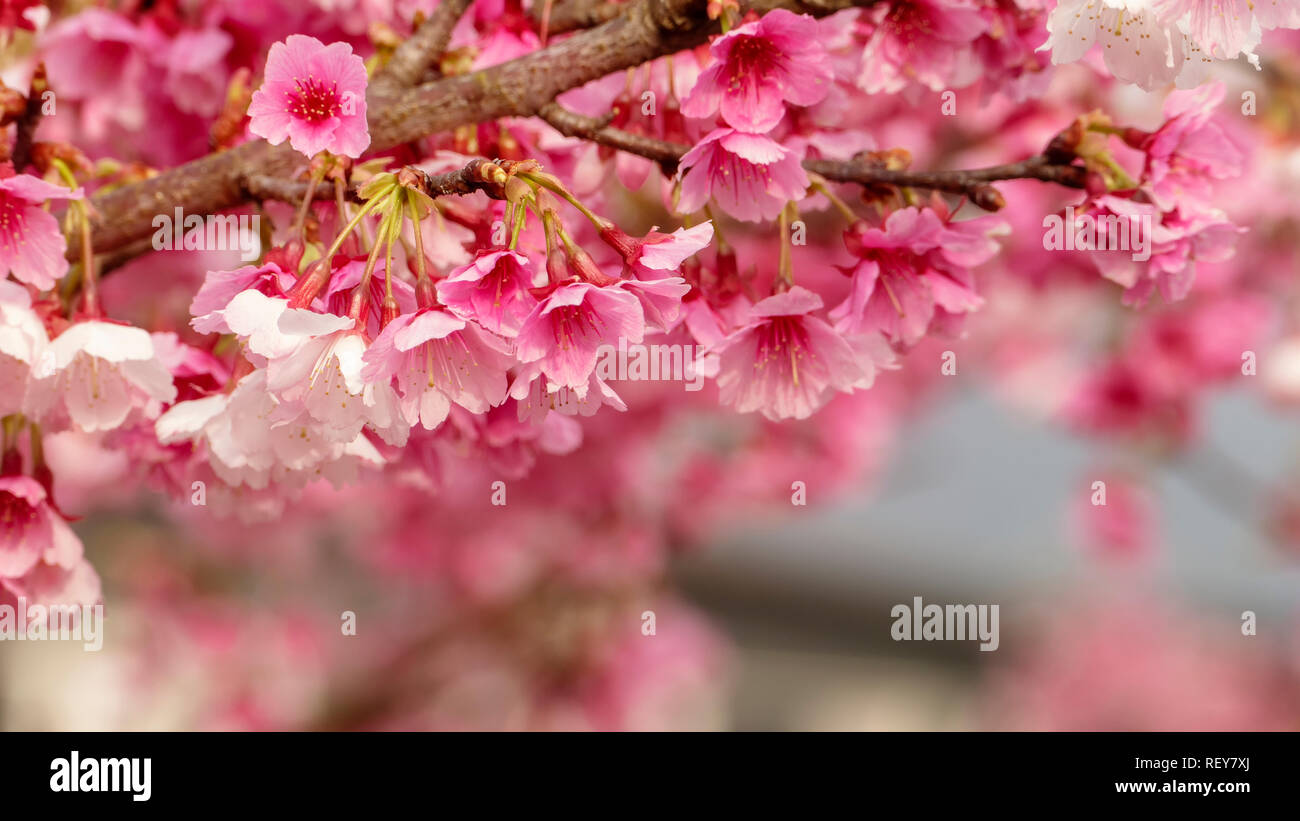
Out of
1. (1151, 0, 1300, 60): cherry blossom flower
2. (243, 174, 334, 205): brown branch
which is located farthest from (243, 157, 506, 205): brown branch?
(1151, 0, 1300, 60): cherry blossom flower

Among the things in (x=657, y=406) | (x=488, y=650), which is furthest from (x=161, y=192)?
(x=488, y=650)

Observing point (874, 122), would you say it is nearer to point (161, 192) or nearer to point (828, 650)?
point (161, 192)

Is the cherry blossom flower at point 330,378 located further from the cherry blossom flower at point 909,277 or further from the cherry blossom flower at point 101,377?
the cherry blossom flower at point 909,277

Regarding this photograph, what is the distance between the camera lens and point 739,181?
0.81 m

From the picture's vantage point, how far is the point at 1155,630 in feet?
20.2

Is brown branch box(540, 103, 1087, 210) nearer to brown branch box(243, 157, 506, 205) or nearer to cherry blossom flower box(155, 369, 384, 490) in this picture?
brown branch box(243, 157, 506, 205)

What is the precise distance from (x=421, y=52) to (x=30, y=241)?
1.15ft

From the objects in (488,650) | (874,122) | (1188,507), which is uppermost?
(874,122)

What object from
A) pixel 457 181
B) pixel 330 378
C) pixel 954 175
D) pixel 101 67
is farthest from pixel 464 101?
pixel 101 67

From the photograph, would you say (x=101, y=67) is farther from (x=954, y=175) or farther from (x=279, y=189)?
(x=954, y=175)

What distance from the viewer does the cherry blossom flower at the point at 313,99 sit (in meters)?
0.75

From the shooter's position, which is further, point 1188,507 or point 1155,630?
point 1155,630

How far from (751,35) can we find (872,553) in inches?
248

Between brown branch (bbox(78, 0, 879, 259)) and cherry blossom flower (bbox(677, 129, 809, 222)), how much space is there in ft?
0.34
